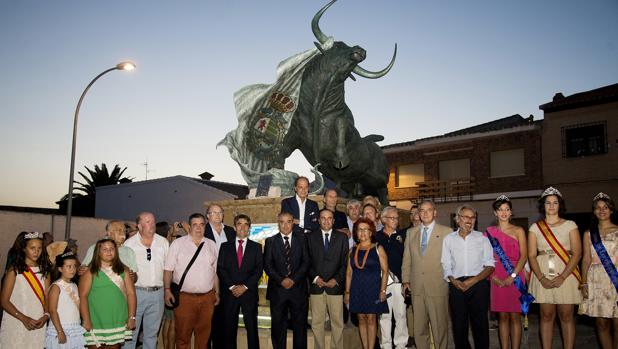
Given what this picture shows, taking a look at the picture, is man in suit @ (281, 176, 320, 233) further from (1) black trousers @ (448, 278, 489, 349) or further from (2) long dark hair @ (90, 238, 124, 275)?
(2) long dark hair @ (90, 238, 124, 275)

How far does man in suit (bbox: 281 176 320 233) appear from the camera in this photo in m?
5.79

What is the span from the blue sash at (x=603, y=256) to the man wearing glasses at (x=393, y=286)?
1816mm

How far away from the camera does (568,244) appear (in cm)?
480

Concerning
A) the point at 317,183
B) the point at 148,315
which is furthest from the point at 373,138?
the point at 148,315

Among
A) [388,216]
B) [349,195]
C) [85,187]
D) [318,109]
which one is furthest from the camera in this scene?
[85,187]

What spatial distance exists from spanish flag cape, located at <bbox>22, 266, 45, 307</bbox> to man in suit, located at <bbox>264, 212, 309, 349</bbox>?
2000 millimetres

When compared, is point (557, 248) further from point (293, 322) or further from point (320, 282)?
point (293, 322)

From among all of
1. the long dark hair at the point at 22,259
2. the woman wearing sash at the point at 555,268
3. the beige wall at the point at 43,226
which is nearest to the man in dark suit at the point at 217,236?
the long dark hair at the point at 22,259

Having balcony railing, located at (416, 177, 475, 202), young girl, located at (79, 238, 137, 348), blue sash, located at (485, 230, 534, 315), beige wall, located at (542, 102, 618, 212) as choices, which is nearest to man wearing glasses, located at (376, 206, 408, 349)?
blue sash, located at (485, 230, 534, 315)

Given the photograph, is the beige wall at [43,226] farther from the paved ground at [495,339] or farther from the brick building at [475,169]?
the brick building at [475,169]

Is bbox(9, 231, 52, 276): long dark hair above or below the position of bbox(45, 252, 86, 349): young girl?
above

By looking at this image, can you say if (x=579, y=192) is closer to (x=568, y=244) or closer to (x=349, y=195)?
(x=349, y=195)

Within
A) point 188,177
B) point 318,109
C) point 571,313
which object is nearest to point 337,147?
point 318,109

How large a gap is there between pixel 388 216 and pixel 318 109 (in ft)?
6.04
